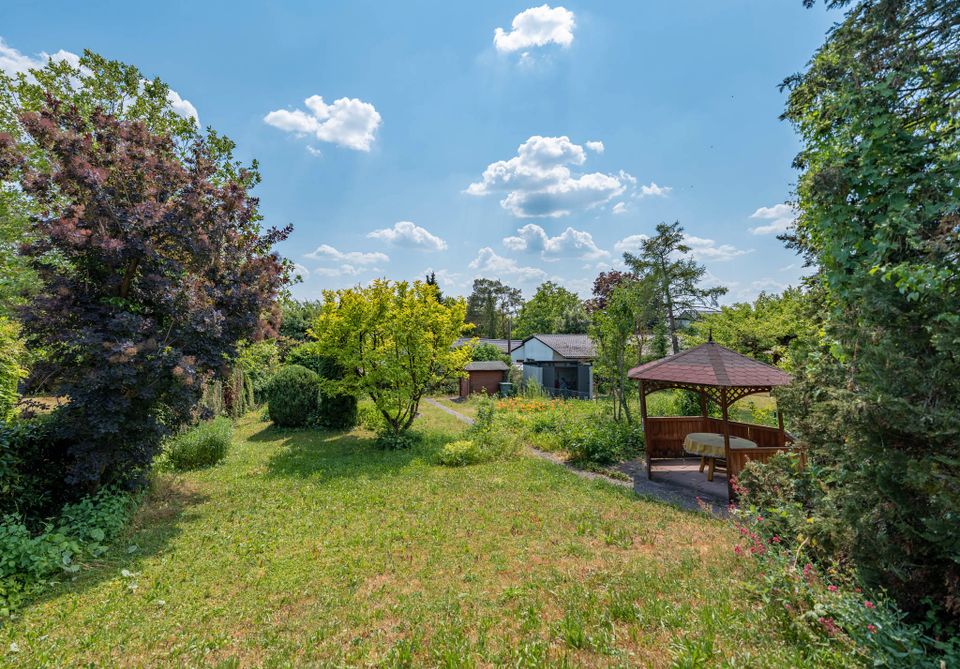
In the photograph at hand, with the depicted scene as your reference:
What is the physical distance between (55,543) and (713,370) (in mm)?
10636

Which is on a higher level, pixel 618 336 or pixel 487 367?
pixel 618 336

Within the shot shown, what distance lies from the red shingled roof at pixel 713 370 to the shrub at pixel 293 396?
37.0 ft

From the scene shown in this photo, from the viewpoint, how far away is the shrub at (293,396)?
44.6ft

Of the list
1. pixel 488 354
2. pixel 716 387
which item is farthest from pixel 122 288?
pixel 488 354

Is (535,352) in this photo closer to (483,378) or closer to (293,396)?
(483,378)

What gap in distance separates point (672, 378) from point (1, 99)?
19194 millimetres

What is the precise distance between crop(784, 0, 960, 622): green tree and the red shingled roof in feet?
11.9

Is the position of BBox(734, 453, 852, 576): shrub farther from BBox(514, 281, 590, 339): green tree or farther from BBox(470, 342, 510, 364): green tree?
BBox(514, 281, 590, 339): green tree

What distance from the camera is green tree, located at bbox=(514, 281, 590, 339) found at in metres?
47.3

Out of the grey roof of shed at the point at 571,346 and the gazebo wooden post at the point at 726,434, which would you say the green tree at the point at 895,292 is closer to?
the gazebo wooden post at the point at 726,434

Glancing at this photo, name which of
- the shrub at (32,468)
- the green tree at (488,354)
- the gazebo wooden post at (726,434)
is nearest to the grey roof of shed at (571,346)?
the green tree at (488,354)

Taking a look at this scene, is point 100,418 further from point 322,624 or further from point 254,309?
point 322,624

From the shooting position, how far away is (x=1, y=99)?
10367 mm

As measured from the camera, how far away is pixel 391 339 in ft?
36.7
